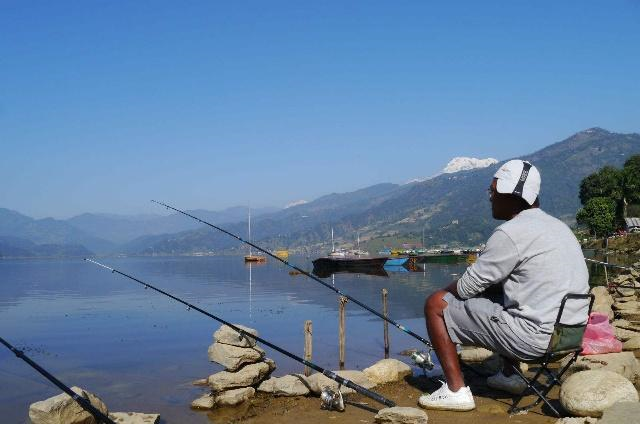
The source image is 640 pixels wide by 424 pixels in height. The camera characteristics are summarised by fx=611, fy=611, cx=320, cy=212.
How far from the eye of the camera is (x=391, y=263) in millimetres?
93000

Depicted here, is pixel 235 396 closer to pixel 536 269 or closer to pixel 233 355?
pixel 233 355

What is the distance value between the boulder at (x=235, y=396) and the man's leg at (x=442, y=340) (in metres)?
4.73

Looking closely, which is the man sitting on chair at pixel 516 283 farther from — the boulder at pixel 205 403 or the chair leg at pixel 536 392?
the boulder at pixel 205 403

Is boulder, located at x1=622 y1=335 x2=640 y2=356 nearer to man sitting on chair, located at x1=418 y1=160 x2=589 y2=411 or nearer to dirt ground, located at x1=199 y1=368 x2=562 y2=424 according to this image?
dirt ground, located at x1=199 y1=368 x2=562 y2=424

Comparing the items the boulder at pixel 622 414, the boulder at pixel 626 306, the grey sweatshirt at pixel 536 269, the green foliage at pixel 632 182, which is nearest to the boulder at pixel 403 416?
the grey sweatshirt at pixel 536 269

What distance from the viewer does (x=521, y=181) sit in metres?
5.85

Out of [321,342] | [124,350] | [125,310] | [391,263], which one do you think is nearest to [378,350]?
[321,342]

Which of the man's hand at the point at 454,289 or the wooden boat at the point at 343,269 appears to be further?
the wooden boat at the point at 343,269

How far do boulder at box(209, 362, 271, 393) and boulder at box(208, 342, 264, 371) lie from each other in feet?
0.34

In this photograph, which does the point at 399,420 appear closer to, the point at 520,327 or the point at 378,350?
the point at 520,327

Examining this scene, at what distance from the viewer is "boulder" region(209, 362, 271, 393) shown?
10.2 metres

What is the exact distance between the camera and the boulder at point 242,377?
33.5 ft

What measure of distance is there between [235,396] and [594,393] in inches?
231

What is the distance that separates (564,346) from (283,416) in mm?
3697
